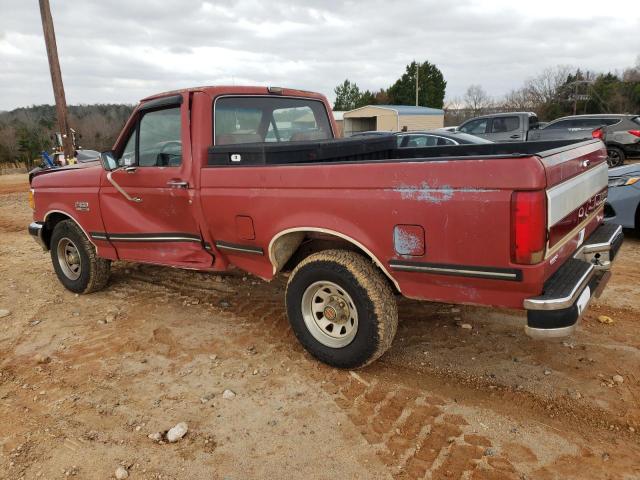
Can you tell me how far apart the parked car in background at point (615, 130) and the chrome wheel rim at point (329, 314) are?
12.9 m

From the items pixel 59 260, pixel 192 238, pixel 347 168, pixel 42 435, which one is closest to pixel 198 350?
pixel 192 238

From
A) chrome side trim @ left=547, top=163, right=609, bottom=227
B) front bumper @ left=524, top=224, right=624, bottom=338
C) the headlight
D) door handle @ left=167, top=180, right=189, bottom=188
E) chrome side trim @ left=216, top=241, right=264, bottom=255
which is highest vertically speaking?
door handle @ left=167, top=180, right=189, bottom=188

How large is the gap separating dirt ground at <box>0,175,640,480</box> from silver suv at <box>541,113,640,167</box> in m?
11.2

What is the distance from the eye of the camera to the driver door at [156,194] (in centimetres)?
402

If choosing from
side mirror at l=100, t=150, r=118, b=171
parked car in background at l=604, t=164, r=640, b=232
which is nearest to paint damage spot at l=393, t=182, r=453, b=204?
side mirror at l=100, t=150, r=118, b=171

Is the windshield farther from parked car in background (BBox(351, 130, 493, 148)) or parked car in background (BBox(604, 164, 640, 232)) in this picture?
parked car in background (BBox(351, 130, 493, 148))

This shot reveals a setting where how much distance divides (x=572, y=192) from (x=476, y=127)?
13.1 meters

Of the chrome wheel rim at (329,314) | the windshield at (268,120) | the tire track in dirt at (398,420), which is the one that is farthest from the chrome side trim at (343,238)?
the windshield at (268,120)

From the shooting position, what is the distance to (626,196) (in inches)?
248

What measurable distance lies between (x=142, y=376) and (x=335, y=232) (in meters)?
1.80

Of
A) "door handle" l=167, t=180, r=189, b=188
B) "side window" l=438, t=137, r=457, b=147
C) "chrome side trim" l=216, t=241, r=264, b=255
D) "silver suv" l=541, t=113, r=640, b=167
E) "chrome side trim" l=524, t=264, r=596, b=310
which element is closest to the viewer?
"chrome side trim" l=524, t=264, r=596, b=310

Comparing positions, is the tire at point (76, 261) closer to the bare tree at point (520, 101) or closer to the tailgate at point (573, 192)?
the tailgate at point (573, 192)

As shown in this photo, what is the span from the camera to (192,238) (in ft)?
13.6

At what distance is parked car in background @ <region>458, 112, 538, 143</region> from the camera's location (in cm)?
1425
